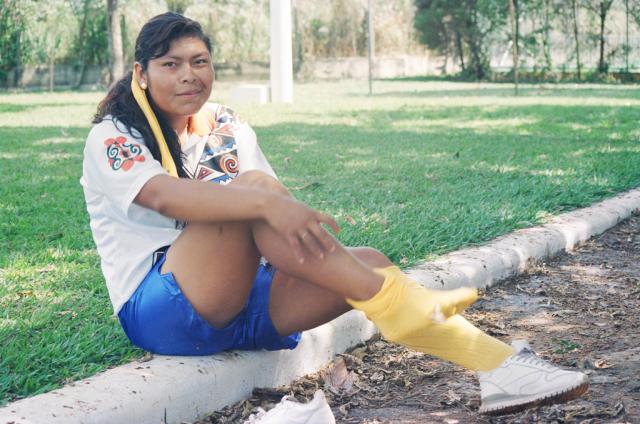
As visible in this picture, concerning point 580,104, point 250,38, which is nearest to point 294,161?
point 580,104

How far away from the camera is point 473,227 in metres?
4.67

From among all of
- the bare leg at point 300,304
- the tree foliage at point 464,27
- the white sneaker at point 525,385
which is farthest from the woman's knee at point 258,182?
the tree foliage at point 464,27

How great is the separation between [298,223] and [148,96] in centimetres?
79

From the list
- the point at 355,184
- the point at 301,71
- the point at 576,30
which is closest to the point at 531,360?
the point at 355,184

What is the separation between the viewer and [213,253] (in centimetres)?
251

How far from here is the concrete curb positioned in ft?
7.68

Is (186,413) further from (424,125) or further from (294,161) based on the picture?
(424,125)

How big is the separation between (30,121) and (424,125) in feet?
16.4

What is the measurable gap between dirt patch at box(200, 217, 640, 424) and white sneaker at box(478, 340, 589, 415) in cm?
5

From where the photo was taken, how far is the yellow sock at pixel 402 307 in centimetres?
241

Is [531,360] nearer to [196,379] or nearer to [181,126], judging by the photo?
[196,379]

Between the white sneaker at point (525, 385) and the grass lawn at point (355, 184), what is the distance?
3.60 ft

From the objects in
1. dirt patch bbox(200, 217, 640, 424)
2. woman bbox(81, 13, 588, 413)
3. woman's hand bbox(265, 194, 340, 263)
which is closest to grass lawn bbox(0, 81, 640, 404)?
woman bbox(81, 13, 588, 413)

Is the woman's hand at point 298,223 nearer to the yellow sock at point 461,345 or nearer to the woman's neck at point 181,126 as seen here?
the yellow sock at point 461,345
